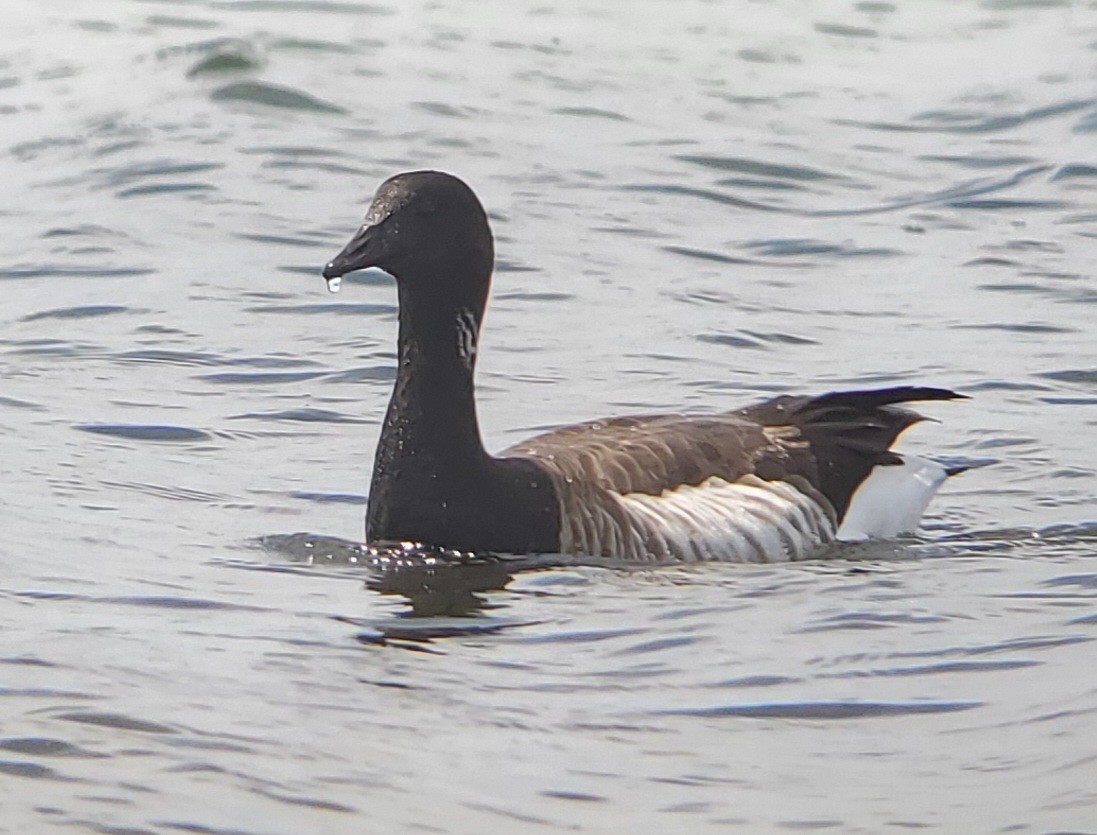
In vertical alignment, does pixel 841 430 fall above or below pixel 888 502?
above

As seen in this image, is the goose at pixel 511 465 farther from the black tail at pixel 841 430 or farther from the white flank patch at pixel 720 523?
the black tail at pixel 841 430

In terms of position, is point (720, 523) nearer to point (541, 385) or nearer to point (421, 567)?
point (421, 567)

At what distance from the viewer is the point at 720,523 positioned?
8.96 metres

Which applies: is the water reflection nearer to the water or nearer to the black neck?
the water

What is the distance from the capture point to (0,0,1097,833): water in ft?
20.4

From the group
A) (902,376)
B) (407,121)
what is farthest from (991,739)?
(407,121)

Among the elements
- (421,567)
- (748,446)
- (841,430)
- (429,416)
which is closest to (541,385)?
(841,430)

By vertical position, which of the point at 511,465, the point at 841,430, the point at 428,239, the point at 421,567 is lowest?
the point at 421,567

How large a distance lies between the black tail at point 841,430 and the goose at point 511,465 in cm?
11

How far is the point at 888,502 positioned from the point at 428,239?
219cm

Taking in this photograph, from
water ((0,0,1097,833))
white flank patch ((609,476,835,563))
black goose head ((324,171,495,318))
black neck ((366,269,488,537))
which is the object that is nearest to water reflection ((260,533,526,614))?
water ((0,0,1097,833))

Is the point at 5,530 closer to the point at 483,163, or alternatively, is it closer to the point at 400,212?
the point at 400,212

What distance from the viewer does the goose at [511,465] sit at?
8.73 metres

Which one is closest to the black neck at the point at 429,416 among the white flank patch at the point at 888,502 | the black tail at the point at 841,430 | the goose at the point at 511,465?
the goose at the point at 511,465
